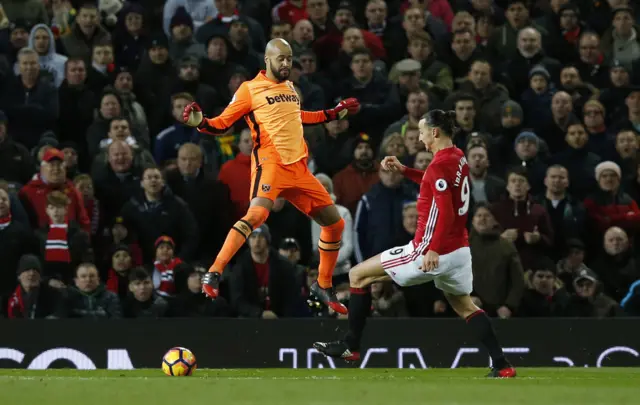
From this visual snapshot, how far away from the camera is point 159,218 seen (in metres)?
15.9

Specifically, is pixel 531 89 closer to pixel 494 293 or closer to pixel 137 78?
pixel 494 293

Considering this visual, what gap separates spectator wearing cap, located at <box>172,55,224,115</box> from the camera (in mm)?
17625

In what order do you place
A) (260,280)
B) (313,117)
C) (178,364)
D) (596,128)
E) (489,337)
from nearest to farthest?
(489,337)
(178,364)
(313,117)
(260,280)
(596,128)

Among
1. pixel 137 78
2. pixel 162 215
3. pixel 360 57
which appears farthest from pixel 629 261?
pixel 137 78

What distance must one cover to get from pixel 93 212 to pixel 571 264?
5.68m

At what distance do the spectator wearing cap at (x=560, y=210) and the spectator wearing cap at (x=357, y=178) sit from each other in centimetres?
204

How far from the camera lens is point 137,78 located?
18344 mm

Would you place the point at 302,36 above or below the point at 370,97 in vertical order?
above

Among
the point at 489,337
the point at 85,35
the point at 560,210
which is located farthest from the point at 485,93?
the point at 489,337

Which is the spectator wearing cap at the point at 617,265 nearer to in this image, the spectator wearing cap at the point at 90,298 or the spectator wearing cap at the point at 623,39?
the spectator wearing cap at the point at 623,39

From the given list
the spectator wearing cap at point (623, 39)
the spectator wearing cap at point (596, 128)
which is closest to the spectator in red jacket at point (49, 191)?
the spectator wearing cap at point (596, 128)

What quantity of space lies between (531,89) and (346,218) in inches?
149

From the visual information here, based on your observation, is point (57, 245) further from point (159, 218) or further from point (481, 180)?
point (481, 180)

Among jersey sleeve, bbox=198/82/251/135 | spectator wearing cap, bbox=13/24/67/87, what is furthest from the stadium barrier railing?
spectator wearing cap, bbox=13/24/67/87
